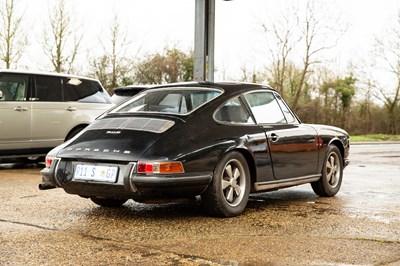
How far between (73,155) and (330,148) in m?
3.34

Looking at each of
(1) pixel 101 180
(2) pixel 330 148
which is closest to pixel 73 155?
(1) pixel 101 180

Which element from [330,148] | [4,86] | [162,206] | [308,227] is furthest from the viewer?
[4,86]

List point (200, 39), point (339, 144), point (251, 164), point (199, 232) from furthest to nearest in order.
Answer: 1. point (200, 39)
2. point (339, 144)
3. point (251, 164)
4. point (199, 232)

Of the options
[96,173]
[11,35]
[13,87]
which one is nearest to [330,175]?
[96,173]

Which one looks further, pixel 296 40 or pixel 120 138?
pixel 296 40

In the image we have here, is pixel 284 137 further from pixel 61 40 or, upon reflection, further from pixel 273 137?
pixel 61 40

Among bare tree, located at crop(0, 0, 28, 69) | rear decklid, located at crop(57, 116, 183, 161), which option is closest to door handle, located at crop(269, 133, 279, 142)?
rear decklid, located at crop(57, 116, 183, 161)

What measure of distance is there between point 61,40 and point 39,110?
19128mm

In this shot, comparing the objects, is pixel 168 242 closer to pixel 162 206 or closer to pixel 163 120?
pixel 163 120

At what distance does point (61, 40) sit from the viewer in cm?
2873

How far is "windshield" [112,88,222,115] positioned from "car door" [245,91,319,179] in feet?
1.76

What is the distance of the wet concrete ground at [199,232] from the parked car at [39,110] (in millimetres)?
2961

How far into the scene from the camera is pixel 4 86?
33.3 ft

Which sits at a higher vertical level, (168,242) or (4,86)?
(4,86)
